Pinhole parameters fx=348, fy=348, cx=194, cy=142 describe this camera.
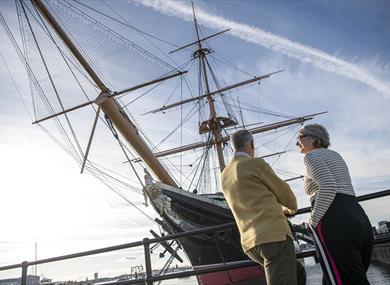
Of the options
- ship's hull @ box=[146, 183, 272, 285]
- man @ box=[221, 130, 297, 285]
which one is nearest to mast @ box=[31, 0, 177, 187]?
ship's hull @ box=[146, 183, 272, 285]

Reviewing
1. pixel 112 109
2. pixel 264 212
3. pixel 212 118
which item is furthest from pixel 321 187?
pixel 212 118

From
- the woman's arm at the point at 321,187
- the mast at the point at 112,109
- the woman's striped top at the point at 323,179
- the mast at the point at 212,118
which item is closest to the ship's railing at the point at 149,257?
the woman's striped top at the point at 323,179

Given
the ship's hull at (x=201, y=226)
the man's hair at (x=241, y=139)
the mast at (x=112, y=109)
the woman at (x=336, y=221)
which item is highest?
the mast at (x=112, y=109)

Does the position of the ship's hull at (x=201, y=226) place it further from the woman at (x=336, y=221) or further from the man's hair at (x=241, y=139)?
the woman at (x=336, y=221)

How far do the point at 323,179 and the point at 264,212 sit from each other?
1.46 ft

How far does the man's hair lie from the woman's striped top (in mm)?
441

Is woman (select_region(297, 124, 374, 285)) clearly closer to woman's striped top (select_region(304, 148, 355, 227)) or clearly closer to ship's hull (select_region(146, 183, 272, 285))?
woman's striped top (select_region(304, 148, 355, 227))

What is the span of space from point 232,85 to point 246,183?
3091 cm

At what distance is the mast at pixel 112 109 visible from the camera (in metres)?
12.4

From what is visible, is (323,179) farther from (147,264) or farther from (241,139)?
(147,264)

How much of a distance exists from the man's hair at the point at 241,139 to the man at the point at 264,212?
0.09 meters

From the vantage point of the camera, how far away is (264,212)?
231cm

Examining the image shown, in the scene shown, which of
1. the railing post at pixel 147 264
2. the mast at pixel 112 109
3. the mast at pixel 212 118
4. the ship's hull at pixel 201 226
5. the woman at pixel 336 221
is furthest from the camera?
the mast at pixel 212 118

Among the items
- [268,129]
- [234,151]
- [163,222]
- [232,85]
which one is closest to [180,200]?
[163,222]
